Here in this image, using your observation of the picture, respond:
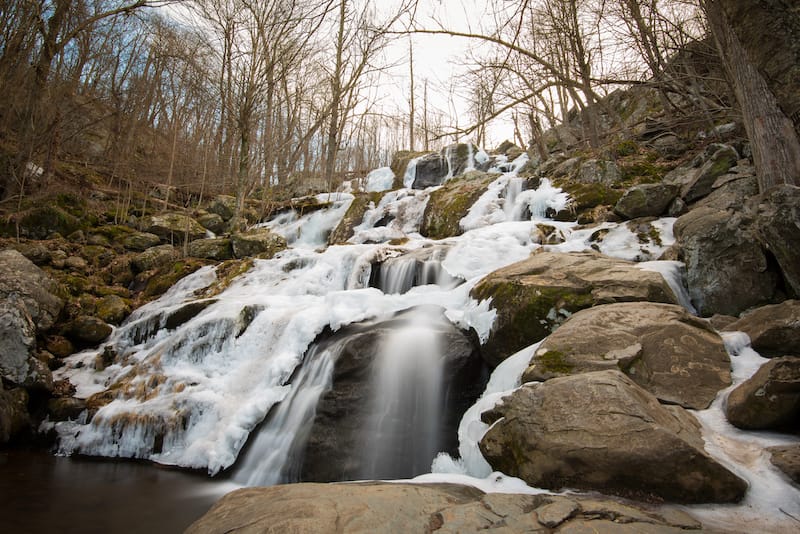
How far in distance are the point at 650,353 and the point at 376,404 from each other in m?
2.66

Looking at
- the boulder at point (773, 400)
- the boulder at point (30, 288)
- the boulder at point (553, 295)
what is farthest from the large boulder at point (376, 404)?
the boulder at point (30, 288)

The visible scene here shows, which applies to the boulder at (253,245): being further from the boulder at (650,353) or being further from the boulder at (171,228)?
the boulder at (650,353)

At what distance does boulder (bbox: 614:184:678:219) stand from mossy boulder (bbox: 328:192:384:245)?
299 inches

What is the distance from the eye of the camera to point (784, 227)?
362cm

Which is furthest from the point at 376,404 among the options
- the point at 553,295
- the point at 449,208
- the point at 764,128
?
the point at 449,208

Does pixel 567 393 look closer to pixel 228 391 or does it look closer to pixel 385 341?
pixel 385 341

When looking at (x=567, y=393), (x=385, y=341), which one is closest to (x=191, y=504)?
(x=385, y=341)

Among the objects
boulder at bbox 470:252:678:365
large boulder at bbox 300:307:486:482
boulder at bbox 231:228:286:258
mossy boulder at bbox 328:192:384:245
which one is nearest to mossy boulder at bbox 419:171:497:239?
mossy boulder at bbox 328:192:384:245

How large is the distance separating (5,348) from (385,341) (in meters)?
5.03

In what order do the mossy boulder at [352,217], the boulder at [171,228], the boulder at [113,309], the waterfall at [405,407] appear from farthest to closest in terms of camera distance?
the mossy boulder at [352,217] → the boulder at [171,228] → the boulder at [113,309] → the waterfall at [405,407]

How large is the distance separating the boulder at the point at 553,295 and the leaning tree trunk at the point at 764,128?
1715mm

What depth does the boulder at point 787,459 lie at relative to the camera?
6.67ft

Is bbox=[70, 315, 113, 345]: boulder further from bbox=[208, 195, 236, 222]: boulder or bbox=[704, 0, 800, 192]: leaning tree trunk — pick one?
bbox=[704, 0, 800, 192]: leaning tree trunk

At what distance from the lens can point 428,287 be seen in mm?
6836
